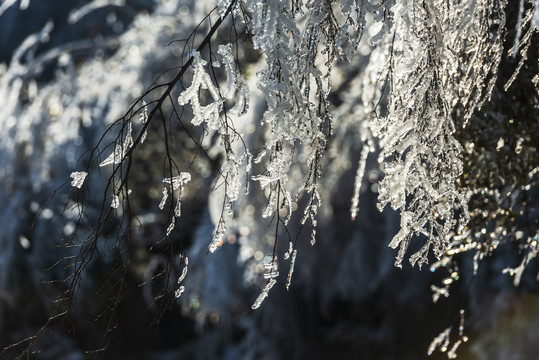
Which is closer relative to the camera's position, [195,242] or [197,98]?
[197,98]

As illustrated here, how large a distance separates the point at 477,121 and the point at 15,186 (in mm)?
4241

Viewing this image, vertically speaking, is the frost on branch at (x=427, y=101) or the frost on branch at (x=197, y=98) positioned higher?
the frost on branch at (x=197, y=98)

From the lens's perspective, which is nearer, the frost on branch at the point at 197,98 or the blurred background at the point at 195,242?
the frost on branch at the point at 197,98

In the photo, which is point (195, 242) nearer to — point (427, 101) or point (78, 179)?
point (78, 179)

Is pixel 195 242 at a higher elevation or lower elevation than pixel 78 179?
higher

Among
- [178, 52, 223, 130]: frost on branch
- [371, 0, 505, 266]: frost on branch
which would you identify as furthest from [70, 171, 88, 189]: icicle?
[371, 0, 505, 266]: frost on branch

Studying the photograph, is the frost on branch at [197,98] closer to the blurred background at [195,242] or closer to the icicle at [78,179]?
the icicle at [78,179]

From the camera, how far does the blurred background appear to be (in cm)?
416

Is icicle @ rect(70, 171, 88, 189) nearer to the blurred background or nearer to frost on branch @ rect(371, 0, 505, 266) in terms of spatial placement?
frost on branch @ rect(371, 0, 505, 266)

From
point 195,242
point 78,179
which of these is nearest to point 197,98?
point 78,179

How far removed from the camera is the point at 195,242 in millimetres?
4555

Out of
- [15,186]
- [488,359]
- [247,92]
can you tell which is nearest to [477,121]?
[247,92]

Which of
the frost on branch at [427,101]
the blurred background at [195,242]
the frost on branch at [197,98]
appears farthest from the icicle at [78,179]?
the blurred background at [195,242]

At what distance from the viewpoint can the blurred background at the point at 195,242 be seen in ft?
13.6
